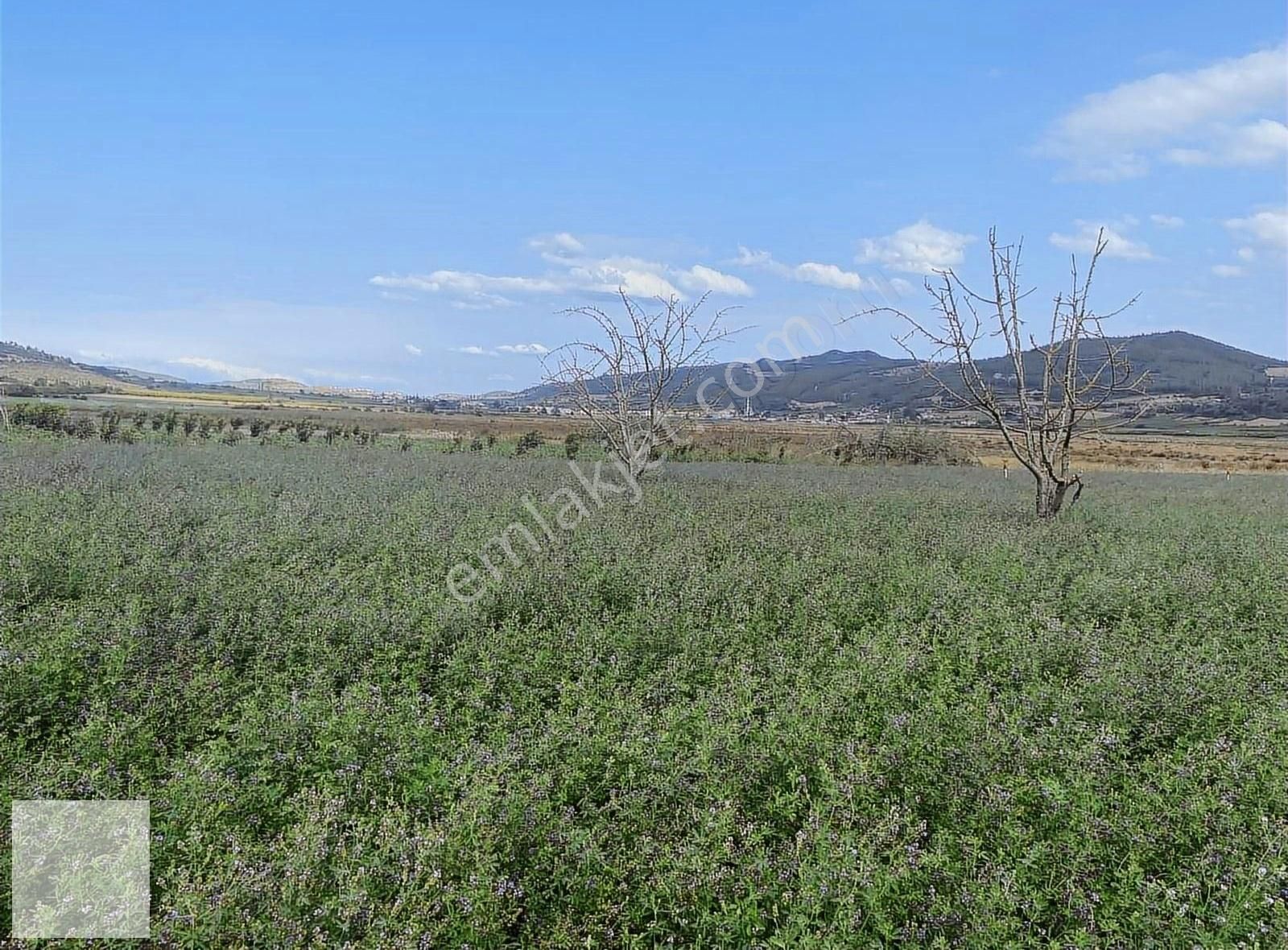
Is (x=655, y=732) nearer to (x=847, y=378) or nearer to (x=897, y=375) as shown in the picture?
(x=897, y=375)

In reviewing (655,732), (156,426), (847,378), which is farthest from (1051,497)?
(847,378)

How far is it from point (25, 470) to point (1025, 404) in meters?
15.9

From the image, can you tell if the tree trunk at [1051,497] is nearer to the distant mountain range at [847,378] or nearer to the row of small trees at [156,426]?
the distant mountain range at [847,378]

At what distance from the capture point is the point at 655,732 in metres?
3.80

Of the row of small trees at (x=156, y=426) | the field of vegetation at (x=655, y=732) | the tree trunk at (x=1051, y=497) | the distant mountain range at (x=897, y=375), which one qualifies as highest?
the distant mountain range at (x=897, y=375)

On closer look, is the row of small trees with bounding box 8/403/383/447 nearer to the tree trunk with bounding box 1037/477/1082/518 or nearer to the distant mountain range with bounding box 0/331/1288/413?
the distant mountain range with bounding box 0/331/1288/413

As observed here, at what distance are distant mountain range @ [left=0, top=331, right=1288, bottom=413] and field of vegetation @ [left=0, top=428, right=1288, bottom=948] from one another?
26.7 ft

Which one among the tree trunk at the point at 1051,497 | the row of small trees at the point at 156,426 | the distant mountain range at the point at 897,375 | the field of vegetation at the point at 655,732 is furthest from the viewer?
the row of small trees at the point at 156,426

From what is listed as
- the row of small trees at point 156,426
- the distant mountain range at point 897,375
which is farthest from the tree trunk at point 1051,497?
the row of small trees at point 156,426

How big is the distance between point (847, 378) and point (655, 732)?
2115 inches

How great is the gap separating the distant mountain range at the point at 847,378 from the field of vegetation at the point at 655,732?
321 inches

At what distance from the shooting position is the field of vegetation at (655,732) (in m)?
2.67

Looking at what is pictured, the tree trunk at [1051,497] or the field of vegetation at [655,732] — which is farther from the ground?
the tree trunk at [1051,497]

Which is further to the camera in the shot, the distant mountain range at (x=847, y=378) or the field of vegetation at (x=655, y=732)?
the distant mountain range at (x=847, y=378)
